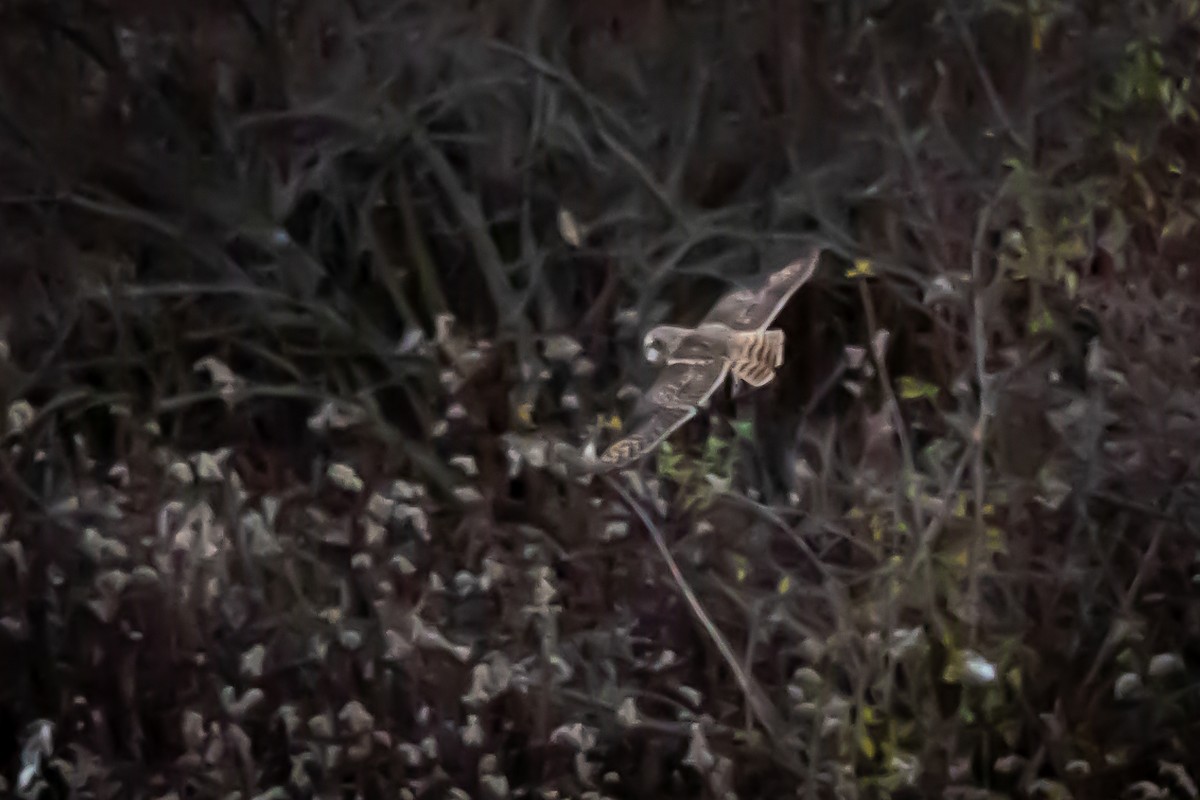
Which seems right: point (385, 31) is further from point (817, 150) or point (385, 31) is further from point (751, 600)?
point (751, 600)

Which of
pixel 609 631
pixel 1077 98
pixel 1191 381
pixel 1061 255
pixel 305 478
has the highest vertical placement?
pixel 1077 98

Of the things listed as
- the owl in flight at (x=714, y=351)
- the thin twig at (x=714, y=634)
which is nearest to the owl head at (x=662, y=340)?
the owl in flight at (x=714, y=351)

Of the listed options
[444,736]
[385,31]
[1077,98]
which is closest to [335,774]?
[444,736]

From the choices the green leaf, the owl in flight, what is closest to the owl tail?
the owl in flight

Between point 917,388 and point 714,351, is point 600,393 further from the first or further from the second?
point 917,388

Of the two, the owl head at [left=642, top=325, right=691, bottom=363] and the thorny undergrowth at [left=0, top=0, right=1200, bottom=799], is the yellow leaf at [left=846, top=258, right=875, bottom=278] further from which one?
the owl head at [left=642, top=325, right=691, bottom=363]

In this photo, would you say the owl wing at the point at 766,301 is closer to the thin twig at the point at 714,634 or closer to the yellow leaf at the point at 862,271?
the yellow leaf at the point at 862,271

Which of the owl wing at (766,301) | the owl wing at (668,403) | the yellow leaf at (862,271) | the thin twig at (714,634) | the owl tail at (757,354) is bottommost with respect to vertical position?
the thin twig at (714,634)
